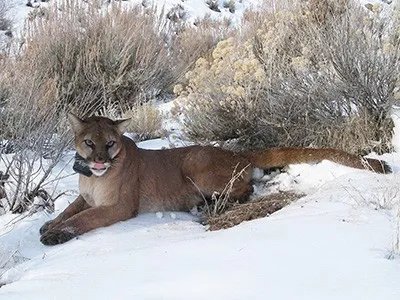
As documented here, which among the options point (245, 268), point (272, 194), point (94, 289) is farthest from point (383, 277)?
point (272, 194)

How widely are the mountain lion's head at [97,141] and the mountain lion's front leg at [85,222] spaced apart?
285 millimetres

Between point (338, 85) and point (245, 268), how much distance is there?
3.42 metres

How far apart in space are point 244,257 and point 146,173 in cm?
216

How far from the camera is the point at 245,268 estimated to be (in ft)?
8.78

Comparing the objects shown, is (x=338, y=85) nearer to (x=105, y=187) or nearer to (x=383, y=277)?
(x=105, y=187)

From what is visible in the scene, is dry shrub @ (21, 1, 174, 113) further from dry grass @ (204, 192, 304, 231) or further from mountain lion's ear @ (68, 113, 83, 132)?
dry grass @ (204, 192, 304, 231)

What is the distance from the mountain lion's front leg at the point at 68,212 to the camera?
173 inches

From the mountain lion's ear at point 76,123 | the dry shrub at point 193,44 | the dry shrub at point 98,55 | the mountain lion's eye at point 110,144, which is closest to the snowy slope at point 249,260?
the mountain lion's eye at point 110,144

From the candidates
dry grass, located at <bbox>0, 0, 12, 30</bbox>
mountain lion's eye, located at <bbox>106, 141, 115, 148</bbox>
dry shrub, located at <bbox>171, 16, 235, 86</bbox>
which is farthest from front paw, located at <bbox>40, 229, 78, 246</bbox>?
dry grass, located at <bbox>0, 0, 12, 30</bbox>

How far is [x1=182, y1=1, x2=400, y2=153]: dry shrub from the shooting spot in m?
5.52

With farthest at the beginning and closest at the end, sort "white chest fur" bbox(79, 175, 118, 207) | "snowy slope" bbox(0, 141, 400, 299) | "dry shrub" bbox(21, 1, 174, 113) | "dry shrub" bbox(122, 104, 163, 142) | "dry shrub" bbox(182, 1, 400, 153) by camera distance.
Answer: "dry shrub" bbox(21, 1, 174, 113) → "dry shrub" bbox(122, 104, 163, 142) → "dry shrub" bbox(182, 1, 400, 153) → "white chest fur" bbox(79, 175, 118, 207) → "snowy slope" bbox(0, 141, 400, 299)

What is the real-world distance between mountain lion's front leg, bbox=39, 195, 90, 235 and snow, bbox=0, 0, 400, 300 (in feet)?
0.27

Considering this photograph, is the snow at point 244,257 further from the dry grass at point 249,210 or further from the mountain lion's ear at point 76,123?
the mountain lion's ear at point 76,123

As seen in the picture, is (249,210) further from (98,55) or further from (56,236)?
(98,55)
